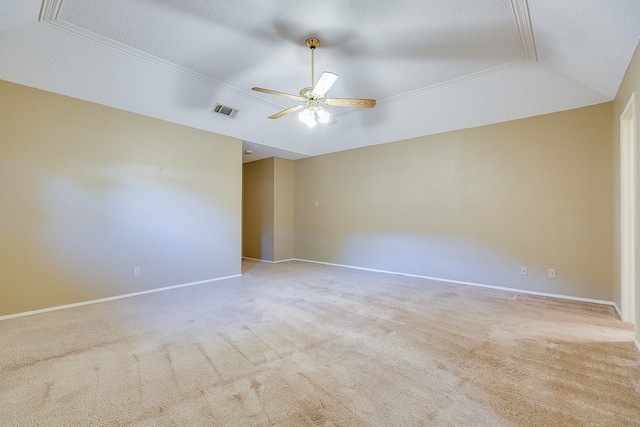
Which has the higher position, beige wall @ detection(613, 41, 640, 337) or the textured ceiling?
the textured ceiling

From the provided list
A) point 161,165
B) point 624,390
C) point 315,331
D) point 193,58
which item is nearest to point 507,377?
point 624,390

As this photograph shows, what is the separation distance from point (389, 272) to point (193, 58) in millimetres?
4679

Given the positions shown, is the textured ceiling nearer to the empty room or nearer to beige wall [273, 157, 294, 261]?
the empty room

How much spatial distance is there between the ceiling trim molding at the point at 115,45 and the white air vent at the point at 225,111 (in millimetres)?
368

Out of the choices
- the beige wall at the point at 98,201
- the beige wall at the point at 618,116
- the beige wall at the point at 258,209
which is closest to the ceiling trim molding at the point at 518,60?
the beige wall at the point at 618,116

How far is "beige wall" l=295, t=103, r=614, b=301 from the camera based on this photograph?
11.9 feet

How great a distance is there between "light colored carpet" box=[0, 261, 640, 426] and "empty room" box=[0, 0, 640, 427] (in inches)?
0.8

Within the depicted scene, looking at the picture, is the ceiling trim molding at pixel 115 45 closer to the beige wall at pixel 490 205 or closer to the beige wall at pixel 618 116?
the beige wall at pixel 490 205

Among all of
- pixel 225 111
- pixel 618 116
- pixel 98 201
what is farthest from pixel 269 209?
pixel 618 116

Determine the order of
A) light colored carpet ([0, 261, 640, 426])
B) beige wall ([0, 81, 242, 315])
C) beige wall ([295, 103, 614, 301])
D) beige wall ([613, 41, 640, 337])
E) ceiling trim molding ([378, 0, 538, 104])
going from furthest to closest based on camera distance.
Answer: beige wall ([295, 103, 614, 301]) < beige wall ([0, 81, 242, 315]) < ceiling trim molding ([378, 0, 538, 104]) < beige wall ([613, 41, 640, 337]) < light colored carpet ([0, 261, 640, 426])

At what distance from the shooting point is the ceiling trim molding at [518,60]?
2459mm

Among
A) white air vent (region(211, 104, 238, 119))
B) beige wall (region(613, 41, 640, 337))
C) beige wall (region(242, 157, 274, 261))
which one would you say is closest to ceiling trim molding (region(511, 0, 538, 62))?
beige wall (region(613, 41, 640, 337))

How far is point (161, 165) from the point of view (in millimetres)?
4281

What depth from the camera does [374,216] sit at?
5.73 meters
